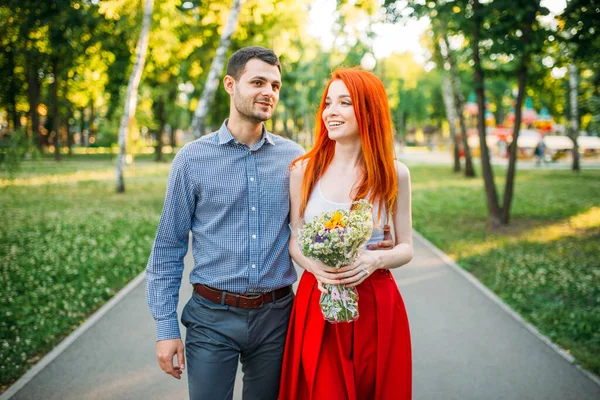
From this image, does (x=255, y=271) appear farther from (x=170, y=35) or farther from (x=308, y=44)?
(x=308, y=44)

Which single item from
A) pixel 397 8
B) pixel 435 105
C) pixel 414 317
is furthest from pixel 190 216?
pixel 435 105

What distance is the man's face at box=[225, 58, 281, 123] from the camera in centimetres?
270

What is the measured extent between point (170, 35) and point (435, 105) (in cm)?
5632

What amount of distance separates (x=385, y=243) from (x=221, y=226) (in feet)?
2.94

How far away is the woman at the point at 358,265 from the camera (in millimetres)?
2568

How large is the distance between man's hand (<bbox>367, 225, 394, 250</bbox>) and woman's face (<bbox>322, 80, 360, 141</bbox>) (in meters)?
0.57

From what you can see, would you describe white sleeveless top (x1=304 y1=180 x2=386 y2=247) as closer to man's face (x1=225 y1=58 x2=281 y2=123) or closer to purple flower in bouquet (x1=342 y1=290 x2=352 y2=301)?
purple flower in bouquet (x1=342 y1=290 x2=352 y2=301)

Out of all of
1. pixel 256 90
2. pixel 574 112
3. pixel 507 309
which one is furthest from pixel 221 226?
pixel 574 112

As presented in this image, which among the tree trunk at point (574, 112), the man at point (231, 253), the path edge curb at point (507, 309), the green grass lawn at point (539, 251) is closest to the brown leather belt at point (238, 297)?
the man at point (231, 253)

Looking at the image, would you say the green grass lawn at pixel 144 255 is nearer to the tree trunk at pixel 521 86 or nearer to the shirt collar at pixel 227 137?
the tree trunk at pixel 521 86

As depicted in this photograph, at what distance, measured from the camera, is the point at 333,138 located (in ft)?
8.93

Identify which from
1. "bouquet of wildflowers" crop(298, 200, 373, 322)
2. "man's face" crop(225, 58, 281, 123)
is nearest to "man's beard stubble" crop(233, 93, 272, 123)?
"man's face" crop(225, 58, 281, 123)

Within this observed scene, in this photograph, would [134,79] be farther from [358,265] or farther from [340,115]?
[358,265]

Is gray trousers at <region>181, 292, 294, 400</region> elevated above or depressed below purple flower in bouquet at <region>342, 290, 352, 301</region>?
below
